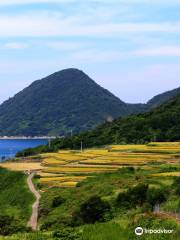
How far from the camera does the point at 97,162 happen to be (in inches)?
2226

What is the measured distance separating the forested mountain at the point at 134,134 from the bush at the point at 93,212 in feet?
182

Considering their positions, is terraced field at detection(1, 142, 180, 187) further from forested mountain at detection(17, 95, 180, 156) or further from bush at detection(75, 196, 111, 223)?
bush at detection(75, 196, 111, 223)

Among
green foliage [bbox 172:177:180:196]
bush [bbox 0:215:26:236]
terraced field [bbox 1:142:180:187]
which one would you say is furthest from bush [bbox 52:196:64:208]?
bush [bbox 0:215:26:236]

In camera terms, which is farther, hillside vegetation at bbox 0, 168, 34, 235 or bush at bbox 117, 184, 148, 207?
bush at bbox 117, 184, 148, 207

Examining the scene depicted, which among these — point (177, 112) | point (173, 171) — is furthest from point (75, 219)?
point (177, 112)

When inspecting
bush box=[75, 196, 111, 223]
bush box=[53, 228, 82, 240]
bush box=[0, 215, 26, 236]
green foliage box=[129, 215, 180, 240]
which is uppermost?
green foliage box=[129, 215, 180, 240]

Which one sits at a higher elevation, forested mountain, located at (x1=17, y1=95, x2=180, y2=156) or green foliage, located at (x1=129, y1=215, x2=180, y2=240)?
forested mountain, located at (x1=17, y1=95, x2=180, y2=156)

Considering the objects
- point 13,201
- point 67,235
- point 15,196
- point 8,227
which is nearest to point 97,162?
point 15,196

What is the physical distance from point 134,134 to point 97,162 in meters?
29.4

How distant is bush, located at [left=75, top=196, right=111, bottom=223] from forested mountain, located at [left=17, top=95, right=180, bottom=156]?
55.3 metres

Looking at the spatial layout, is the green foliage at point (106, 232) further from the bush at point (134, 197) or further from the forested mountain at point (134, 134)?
the forested mountain at point (134, 134)

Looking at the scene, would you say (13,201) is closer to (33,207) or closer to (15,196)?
(15,196)

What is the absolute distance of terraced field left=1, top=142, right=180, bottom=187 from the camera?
49.1 m

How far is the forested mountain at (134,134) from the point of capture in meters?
83.3
